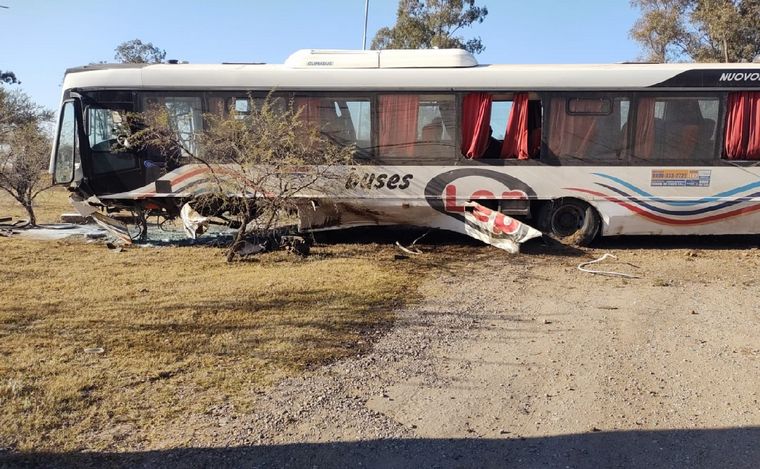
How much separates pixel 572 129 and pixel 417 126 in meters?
2.40

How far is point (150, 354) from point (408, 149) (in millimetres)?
5635

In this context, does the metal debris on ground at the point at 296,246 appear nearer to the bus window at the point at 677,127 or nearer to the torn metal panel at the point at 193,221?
the torn metal panel at the point at 193,221

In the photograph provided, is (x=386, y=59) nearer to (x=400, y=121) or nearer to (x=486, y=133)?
(x=400, y=121)

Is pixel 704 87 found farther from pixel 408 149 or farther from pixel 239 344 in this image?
pixel 239 344

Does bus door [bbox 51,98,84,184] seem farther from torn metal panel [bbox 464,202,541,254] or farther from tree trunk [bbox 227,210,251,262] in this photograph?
torn metal panel [bbox 464,202,541,254]

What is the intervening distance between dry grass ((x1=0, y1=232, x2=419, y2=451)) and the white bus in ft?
5.12

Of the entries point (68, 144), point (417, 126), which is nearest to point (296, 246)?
point (417, 126)

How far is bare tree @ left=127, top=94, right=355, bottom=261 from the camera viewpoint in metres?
8.09

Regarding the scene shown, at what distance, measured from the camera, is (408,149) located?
9.30 m

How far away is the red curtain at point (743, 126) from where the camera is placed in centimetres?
893

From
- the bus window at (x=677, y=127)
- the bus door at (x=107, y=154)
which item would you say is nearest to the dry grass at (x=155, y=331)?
the bus door at (x=107, y=154)

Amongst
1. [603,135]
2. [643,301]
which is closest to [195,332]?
[643,301]

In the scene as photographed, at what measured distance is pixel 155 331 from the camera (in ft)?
17.2

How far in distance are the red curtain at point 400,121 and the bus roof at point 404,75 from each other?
0.60ft
